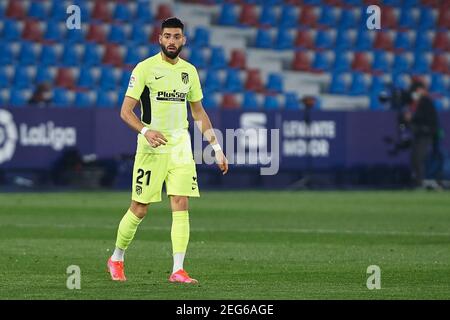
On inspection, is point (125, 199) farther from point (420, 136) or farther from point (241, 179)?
point (420, 136)

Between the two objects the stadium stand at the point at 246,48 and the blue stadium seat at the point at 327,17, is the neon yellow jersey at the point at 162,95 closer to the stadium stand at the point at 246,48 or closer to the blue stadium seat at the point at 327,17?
the stadium stand at the point at 246,48

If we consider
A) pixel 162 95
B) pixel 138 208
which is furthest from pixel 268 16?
pixel 138 208

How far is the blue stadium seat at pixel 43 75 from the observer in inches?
1169

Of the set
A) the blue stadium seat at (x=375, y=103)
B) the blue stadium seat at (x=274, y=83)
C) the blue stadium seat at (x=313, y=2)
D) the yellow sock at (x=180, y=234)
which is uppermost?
the blue stadium seat at (x=313, y=2)

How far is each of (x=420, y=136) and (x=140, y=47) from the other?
7130 millimetres

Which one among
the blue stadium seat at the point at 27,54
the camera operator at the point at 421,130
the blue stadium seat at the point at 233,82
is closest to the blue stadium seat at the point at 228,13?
the blue stadium seat at the point at 233,82

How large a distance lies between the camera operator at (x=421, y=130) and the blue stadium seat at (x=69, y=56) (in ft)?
25.3

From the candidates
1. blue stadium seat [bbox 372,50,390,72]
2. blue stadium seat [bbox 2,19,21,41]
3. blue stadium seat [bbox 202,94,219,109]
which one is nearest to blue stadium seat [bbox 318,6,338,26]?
blue stadium seat [bbox 372,50,390,72]

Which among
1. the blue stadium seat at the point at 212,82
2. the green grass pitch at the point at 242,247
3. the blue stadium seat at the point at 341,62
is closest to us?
the green grass pitch at the point at 242,247

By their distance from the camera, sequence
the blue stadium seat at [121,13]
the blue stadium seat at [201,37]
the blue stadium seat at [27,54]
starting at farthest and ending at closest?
the blue stadium seat at [201,37] → the blue stadium seat at [121,13] → the blue stadium seat at [27,54]

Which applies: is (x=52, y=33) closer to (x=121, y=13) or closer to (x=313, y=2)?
(x=121, y=13)

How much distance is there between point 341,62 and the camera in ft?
109
